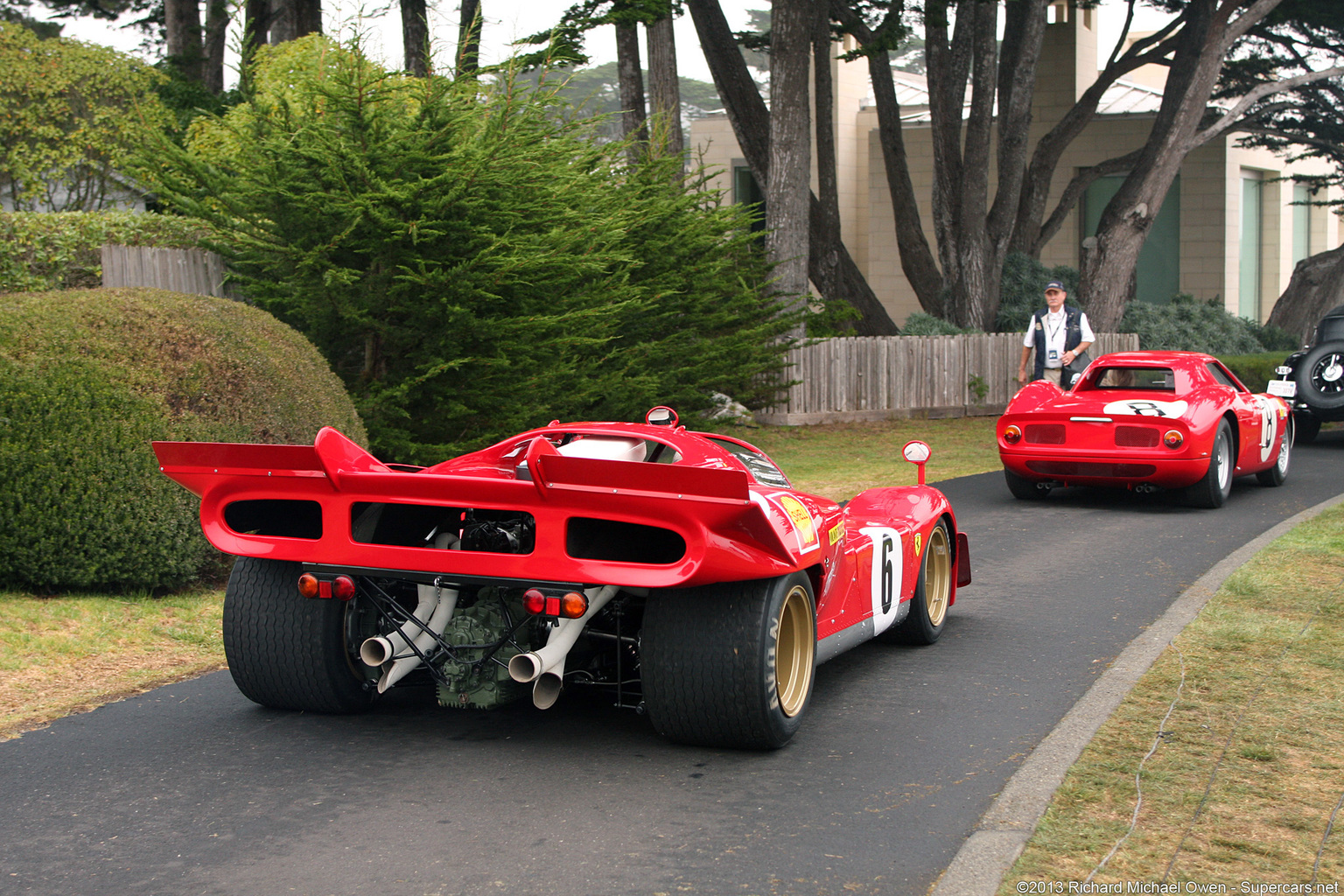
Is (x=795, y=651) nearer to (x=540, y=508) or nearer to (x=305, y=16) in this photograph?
(x=540, y=508)

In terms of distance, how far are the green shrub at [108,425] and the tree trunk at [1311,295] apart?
28395mm

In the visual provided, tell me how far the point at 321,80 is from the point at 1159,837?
8.85 m

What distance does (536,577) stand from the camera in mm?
4508

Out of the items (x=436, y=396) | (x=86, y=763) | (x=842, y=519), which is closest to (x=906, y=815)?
(x=842, y=519)

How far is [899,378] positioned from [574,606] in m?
18.4

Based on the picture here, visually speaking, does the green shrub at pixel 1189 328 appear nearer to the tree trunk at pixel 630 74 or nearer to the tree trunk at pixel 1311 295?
the tree trunk at pixel 1311 295

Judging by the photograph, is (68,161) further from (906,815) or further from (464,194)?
(906,815)

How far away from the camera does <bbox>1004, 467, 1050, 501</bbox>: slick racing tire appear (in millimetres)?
12023

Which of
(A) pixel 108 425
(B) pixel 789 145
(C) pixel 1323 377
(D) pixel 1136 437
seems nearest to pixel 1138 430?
(D) pixel 1136 437

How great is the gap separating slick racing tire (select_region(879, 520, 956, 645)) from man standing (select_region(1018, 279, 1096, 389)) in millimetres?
6865

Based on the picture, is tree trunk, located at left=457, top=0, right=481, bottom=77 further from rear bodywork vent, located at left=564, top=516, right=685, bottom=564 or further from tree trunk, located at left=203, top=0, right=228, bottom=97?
tree trunk, located at left=203, top=0, right=228, bottom=97

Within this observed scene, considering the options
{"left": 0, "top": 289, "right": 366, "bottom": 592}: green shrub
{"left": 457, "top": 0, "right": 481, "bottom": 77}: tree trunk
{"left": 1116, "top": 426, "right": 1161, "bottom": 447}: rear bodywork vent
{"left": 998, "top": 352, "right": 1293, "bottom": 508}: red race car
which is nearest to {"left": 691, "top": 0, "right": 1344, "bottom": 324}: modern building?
{"left": 457, "top": 0, "right": 481, "bottom": 77}: tree trunk

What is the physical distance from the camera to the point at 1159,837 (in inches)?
154

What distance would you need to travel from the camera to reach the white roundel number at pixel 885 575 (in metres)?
5.96
